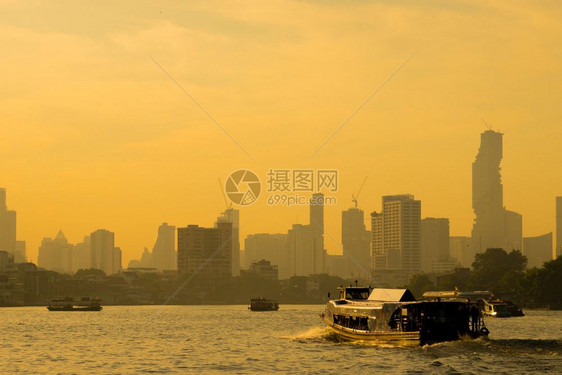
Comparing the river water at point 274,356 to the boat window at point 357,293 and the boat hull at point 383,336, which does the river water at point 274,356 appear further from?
the boat window at point 357,293

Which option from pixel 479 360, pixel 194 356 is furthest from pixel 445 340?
pixel 194 356

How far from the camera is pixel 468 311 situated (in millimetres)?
96062

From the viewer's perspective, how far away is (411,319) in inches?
3752

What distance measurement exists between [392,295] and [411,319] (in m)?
10.7

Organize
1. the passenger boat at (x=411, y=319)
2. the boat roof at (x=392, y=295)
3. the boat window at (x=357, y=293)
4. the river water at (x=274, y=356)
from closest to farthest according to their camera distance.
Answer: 1. the river water at (x=274, y=356)
2. the passenger boat at (x=411, y=319)
3. the boat roof at (x=392, y=295)
4. the boat window at (x=357, y=293)

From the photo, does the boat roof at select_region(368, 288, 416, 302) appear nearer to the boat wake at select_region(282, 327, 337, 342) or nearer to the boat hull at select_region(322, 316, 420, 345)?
the boat hull at select_region(322, 316, 420, 345)

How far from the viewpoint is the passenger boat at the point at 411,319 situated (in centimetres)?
9356

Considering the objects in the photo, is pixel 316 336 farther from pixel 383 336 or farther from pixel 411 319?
pixel 411 319

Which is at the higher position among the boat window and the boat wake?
the boat window

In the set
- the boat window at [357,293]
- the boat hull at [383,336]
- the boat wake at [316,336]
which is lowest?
the boat wake at [316,336]

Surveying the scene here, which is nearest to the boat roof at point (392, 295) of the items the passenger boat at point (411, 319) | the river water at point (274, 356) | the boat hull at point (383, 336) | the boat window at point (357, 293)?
the passenger boat at point (411, 319)

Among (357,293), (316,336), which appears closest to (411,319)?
(357,293)

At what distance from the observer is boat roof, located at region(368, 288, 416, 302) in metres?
103

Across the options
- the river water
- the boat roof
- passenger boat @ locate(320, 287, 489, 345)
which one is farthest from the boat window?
passenger boat @ locate(320, 287, 489, 345)
